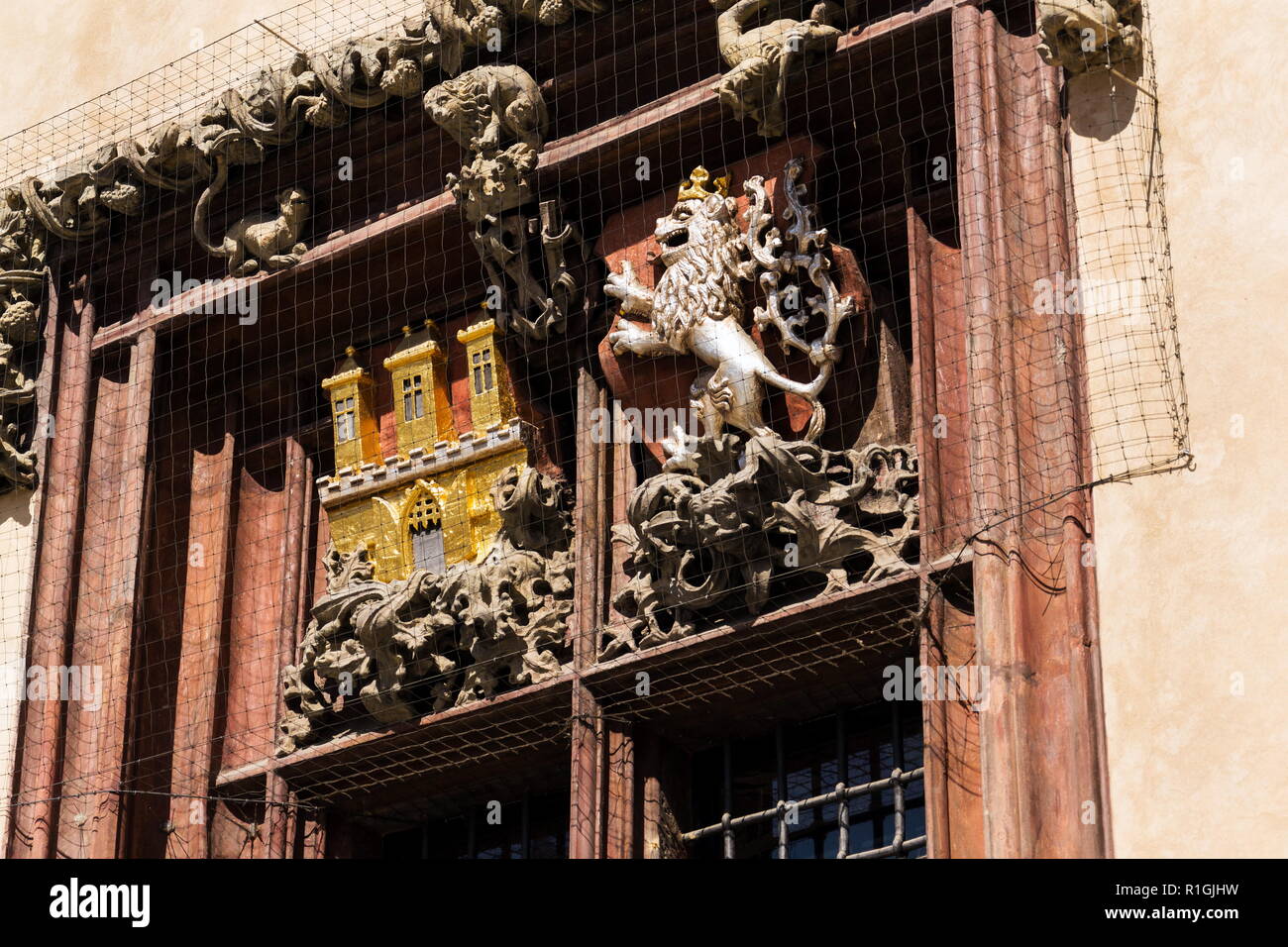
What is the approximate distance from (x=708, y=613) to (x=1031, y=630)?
144 cm

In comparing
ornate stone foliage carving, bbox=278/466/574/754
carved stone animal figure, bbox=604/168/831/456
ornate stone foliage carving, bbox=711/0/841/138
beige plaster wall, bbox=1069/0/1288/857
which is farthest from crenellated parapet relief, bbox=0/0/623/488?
beige plaster wall, bbox=1069/0/1288/857

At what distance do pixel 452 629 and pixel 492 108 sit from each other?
1.91 meters

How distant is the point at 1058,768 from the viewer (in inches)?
381

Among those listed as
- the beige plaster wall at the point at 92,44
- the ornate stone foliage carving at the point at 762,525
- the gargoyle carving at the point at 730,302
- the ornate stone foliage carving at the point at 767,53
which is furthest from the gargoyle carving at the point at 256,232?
the ornate stone foliage carving at the point at 762,525

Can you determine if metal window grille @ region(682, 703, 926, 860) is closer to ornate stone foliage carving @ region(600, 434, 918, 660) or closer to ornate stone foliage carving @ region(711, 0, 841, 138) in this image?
ornate stone foliage carving @ region(600, 434, 918, 660)

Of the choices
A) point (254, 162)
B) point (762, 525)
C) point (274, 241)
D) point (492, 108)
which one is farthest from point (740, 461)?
point (254, 162)

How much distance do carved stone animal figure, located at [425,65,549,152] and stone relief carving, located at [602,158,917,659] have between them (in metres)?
0.64

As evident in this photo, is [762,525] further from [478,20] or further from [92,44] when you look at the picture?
[92,44]

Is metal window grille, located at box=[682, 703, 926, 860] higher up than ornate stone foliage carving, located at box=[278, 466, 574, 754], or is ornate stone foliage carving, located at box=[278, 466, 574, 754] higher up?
ornate stone foliage carving, located at box=[278, 466, 574, 754]

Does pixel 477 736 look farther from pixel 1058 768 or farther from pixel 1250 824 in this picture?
pixel 1250 824

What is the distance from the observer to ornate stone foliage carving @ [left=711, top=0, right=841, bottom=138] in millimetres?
11312

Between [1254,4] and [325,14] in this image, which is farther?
[325,14]

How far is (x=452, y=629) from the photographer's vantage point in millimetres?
11625
